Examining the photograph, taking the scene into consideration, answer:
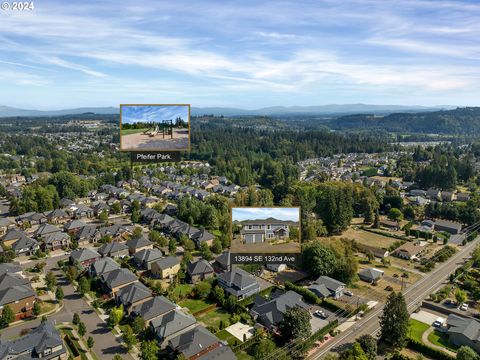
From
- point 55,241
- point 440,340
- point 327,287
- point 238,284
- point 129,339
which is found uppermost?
point 238,284

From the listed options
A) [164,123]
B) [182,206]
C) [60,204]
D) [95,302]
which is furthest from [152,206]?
[164,123]

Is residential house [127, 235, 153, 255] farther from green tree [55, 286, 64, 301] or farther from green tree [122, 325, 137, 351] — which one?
green tree [122, 325, 137, 351]

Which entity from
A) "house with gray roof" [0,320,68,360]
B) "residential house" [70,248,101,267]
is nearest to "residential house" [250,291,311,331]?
"house with gray roof" [0,320,68,360]

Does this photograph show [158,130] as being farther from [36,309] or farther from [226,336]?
[36,309]

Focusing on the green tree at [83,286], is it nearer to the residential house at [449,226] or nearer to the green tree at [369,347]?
the green tree at [369,347]

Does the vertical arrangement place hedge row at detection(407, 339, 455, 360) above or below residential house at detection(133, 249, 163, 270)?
below

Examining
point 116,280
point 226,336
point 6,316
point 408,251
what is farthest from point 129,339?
point 408,251

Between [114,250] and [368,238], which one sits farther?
[368,238]
